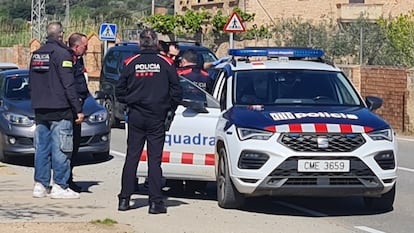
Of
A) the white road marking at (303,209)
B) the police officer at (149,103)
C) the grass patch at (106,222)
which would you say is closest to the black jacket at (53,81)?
the police officer at (149,103)

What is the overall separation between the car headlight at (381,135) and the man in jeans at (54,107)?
11.0 feet

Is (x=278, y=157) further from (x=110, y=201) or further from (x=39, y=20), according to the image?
(x=39, y=20)

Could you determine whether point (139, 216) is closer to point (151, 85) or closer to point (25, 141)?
point (151, 85)

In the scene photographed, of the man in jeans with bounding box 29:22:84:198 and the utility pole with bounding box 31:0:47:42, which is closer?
the man in jeans with bounding box 29:22:84:198

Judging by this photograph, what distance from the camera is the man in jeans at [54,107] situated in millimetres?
10695

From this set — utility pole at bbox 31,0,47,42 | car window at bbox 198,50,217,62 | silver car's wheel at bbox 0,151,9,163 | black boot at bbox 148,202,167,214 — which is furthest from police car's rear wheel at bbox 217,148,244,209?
utility pole at bbox 31,0,47,42

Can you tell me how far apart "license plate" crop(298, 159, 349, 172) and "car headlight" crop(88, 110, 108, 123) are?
6241mm

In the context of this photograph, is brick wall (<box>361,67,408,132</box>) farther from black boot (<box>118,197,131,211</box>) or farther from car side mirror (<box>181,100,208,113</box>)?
black boot (<box>118,197,131,211</box>)

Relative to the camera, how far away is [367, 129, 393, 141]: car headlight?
9977mm

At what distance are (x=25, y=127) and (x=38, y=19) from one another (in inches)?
1608

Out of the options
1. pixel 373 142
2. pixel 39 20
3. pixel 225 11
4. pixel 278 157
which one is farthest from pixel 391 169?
pixel 39 20

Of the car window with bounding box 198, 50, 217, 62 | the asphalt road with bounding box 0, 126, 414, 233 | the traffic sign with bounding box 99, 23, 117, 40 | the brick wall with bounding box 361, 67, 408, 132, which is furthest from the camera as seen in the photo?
the traffic sign with bounding box 99, 23, 117, 40

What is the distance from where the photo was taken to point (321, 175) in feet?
32.0

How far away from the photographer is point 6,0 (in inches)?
3327
